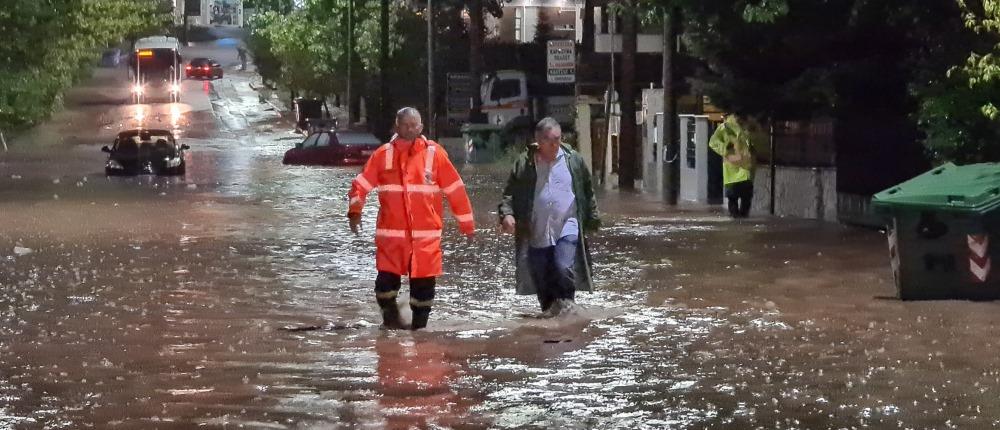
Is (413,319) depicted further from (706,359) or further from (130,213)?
(130,213)

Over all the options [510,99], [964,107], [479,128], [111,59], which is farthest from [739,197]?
[111,59]

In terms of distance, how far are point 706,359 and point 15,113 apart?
35.9m

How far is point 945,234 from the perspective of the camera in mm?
12742

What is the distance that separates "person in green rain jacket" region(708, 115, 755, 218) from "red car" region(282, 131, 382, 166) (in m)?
23.1

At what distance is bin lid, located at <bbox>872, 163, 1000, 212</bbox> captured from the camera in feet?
41.1

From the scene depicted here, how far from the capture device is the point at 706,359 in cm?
Answer: 1048

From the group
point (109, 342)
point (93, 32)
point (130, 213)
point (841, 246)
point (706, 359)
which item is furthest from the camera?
point (93, 32)

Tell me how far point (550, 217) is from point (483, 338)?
3.44 ft

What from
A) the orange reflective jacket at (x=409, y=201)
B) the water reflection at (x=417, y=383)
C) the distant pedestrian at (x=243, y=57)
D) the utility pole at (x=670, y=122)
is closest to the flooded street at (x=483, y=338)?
the water reflection at (x=417, y=383)

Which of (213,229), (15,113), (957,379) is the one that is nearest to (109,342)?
(957,379)

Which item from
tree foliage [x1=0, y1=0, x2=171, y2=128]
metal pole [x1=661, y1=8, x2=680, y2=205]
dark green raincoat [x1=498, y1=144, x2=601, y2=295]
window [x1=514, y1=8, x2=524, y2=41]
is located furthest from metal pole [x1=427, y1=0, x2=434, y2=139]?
dark green raincoat [x1=498, y1=144, x2=601, y2=295]

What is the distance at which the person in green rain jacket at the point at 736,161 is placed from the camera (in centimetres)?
2191

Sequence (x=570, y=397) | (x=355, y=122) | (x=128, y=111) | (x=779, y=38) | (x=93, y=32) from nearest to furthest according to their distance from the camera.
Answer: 1. (x=570, y=397)
2. (x=779, y=38)
3. (x=93, y=32)
4. (x=355, y=122)
5. (x=128, y=111)

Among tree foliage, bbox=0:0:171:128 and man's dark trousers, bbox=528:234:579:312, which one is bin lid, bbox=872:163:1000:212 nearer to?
man's dark trousers, bbox=528:234:579:312
